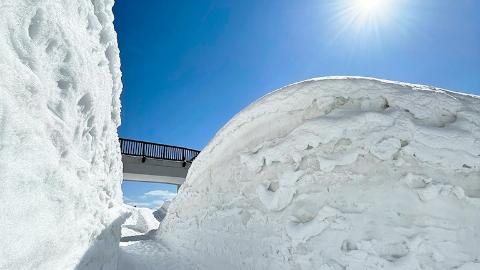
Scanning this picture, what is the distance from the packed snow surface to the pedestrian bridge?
31.7 feet

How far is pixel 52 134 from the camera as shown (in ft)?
3.95

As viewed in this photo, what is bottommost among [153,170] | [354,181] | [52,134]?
[354,181]

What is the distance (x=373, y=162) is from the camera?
5.82 feet

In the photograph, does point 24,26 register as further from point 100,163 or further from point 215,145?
point 215,145

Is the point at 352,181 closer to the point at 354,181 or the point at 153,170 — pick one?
the point at 354,181

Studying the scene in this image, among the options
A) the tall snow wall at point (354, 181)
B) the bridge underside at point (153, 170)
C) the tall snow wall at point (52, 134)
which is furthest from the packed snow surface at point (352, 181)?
the bridge underside at point (153, 170)

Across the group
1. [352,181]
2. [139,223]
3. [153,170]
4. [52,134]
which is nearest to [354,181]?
[352,181]

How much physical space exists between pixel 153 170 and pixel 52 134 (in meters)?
11.3

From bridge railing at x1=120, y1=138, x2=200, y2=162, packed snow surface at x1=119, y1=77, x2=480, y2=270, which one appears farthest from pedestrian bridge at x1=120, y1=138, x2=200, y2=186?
packed snow surface at x1=119, y1=77, x2=480, y2=270

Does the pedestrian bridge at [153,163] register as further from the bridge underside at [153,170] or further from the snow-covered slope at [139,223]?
the snow-covered slope at [139,223]

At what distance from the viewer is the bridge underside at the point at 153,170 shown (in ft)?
37.9

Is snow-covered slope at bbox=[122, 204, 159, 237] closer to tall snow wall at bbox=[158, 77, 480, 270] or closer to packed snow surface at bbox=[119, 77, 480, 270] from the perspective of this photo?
packed snow surface at bbox=[119, 77, 480, 270]

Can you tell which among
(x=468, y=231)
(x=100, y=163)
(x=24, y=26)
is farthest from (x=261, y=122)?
(x=24, y=26)

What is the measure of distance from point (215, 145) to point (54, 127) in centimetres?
153
